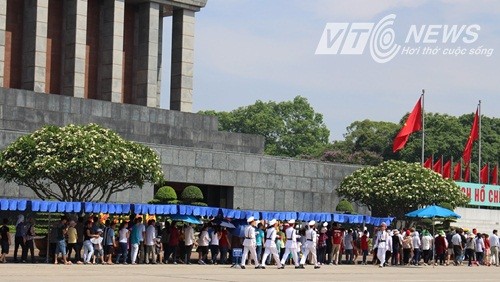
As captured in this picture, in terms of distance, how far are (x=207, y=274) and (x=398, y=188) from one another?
79.7ft

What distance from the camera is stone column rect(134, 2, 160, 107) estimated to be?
5975cm

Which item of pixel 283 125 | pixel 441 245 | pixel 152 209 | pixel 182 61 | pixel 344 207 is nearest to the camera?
pixel 152 209

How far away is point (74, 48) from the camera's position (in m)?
56.1

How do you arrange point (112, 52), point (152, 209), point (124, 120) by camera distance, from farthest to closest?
point (112, 52) < point (124, 120) < point (152, 209)

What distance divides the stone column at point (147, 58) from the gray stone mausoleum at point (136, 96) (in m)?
0.05

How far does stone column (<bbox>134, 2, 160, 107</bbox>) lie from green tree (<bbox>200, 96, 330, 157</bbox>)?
74.2m

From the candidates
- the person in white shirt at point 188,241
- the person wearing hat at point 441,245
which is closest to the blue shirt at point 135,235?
the person in white shirt at point 188,241

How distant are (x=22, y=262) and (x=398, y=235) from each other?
15.1 m

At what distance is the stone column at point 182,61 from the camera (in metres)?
61.0

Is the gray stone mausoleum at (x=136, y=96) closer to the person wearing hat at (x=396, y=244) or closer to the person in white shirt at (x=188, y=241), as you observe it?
the person in white shirt at (x=188, y=241)

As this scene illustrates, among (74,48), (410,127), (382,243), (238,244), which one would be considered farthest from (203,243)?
(410,127)

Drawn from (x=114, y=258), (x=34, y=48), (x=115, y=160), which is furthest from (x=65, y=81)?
(x=114, y=258)

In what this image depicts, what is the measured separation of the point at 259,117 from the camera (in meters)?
137

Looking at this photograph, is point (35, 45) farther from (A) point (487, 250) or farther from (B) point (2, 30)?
(A) point (487, 250)
